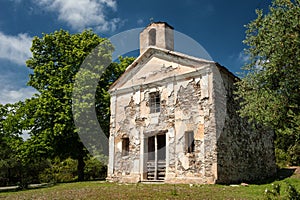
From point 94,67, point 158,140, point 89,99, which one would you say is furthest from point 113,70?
point 158,140

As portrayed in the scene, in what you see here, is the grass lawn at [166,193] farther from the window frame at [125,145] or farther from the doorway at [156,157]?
the window frame at [125,145]

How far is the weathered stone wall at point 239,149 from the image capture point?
14.9 meters

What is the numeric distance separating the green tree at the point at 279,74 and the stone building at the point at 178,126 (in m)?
5.37

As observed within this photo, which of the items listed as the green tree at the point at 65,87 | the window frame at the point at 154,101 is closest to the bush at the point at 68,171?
the green tree at the point at 65,87

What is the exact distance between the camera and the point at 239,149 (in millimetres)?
16203

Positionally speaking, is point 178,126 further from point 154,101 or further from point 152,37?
point 152,37

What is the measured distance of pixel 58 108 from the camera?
21516mm

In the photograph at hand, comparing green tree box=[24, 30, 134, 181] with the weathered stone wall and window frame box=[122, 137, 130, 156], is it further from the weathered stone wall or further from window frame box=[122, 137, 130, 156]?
the weathered stone wall

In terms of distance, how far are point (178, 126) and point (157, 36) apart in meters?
6.78

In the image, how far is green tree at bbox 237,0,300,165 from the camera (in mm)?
8539

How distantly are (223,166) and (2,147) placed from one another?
17.2m

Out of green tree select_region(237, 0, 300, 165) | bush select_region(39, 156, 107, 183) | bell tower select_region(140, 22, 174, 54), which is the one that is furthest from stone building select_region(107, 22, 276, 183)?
bush select_region(39, 156, 107, 183)

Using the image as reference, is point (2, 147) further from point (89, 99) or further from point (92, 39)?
point (92, 39)

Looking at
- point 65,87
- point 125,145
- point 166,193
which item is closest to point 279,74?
point 166,193
